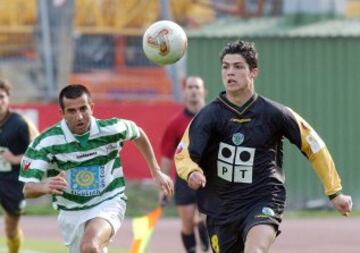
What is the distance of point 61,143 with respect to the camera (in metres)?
9.55

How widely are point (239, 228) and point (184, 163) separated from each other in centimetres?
68

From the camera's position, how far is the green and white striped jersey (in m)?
9.52

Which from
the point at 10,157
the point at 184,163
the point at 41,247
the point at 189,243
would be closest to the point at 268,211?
the point at 184,163

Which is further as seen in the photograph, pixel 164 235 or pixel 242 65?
pixel 164 235

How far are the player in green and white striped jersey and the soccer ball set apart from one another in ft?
2.17

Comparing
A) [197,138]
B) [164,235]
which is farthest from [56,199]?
[164,235]

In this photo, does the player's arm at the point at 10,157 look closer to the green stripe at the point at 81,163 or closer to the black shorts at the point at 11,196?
the black shorts at the point at 11,196

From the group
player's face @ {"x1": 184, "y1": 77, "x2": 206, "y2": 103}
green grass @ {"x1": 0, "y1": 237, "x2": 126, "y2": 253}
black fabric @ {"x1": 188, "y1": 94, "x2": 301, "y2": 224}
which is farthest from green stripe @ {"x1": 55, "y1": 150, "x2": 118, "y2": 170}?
green grass @ {"x1": 0, "y1": 237, "x2": 126, "y2": 253}

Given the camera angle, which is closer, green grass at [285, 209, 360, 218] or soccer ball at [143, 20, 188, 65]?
soccer ball at [143, 20, 188, 65]

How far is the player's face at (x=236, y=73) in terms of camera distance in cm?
902

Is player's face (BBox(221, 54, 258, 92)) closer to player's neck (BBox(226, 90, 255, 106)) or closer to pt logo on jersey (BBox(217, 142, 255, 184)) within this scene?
player's neck (BBox(226, 90, 255, 106))

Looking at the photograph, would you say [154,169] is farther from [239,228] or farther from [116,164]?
[239,228]

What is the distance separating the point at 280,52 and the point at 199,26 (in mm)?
1560

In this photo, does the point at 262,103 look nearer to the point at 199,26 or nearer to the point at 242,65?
the point at 242,65
